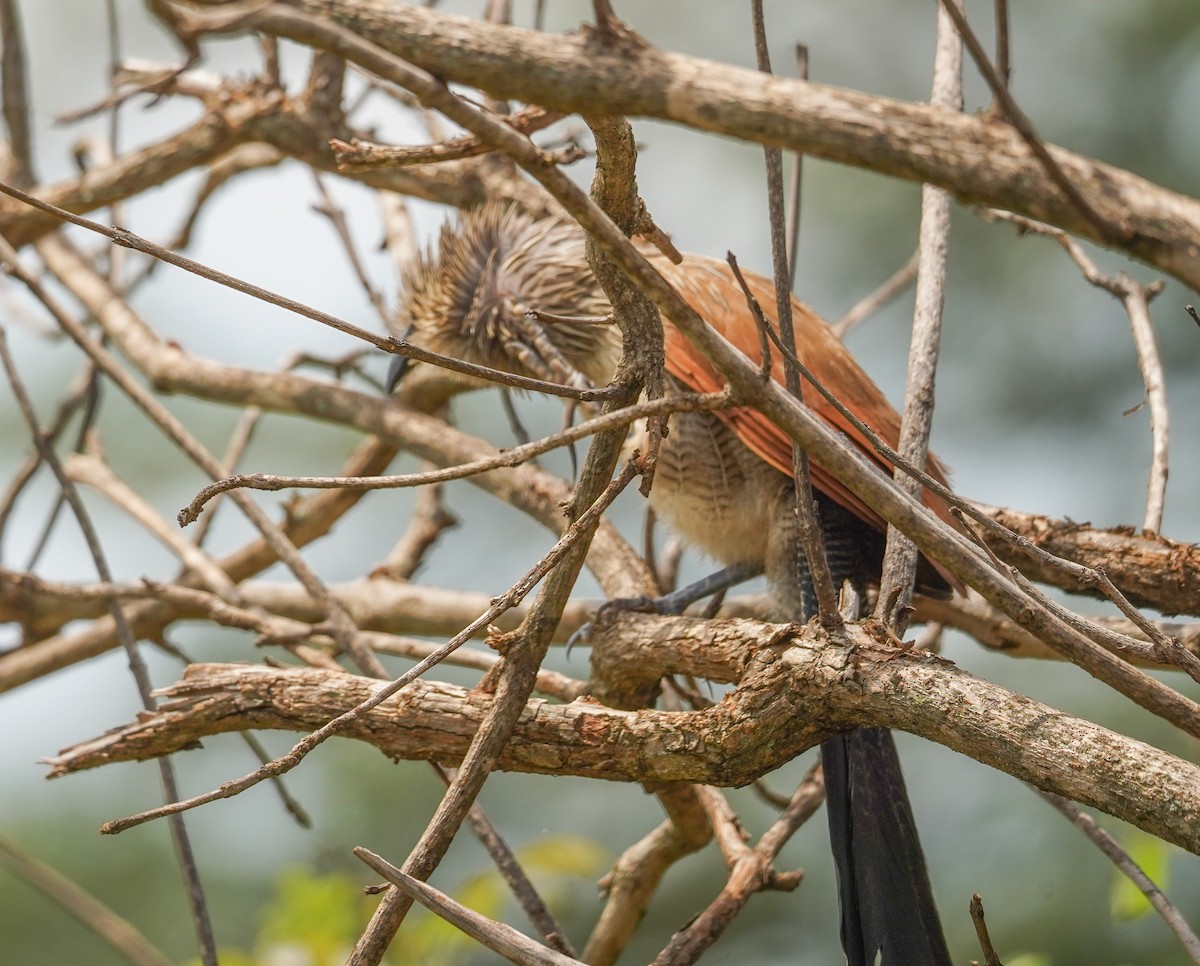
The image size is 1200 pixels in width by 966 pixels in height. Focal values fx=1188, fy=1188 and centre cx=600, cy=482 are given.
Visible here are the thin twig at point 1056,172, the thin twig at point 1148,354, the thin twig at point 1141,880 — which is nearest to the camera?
the thin twig at point 1056,172

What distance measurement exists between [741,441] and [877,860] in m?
1.03

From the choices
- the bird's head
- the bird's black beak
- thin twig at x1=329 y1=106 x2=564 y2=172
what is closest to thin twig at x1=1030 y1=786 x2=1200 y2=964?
thin twig at x1=329 y1=106 x2=564 y2=172

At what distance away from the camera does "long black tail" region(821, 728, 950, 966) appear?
1669 millimetres

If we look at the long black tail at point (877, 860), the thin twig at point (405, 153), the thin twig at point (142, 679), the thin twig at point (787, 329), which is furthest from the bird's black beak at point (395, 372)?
the thin twig at point (405, 153)

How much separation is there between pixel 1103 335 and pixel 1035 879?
249cm

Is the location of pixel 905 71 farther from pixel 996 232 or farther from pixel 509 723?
pixel 509 723

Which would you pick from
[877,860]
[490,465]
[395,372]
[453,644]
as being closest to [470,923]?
[453,644]

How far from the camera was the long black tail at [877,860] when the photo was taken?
5.48 ft

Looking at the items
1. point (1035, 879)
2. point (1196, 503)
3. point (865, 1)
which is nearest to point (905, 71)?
point (865, 1)

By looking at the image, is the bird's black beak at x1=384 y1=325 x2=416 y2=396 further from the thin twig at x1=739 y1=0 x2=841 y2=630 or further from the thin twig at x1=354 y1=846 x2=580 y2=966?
the thin twig at x1=354 y1=846 x2=580 y2=966

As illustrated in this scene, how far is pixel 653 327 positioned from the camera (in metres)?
1.31

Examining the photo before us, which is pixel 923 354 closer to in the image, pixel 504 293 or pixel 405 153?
pixel 405 153

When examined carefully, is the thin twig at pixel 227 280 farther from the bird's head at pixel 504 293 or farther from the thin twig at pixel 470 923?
the bird's head at pixel 504 293

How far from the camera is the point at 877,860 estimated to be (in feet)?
5.67
